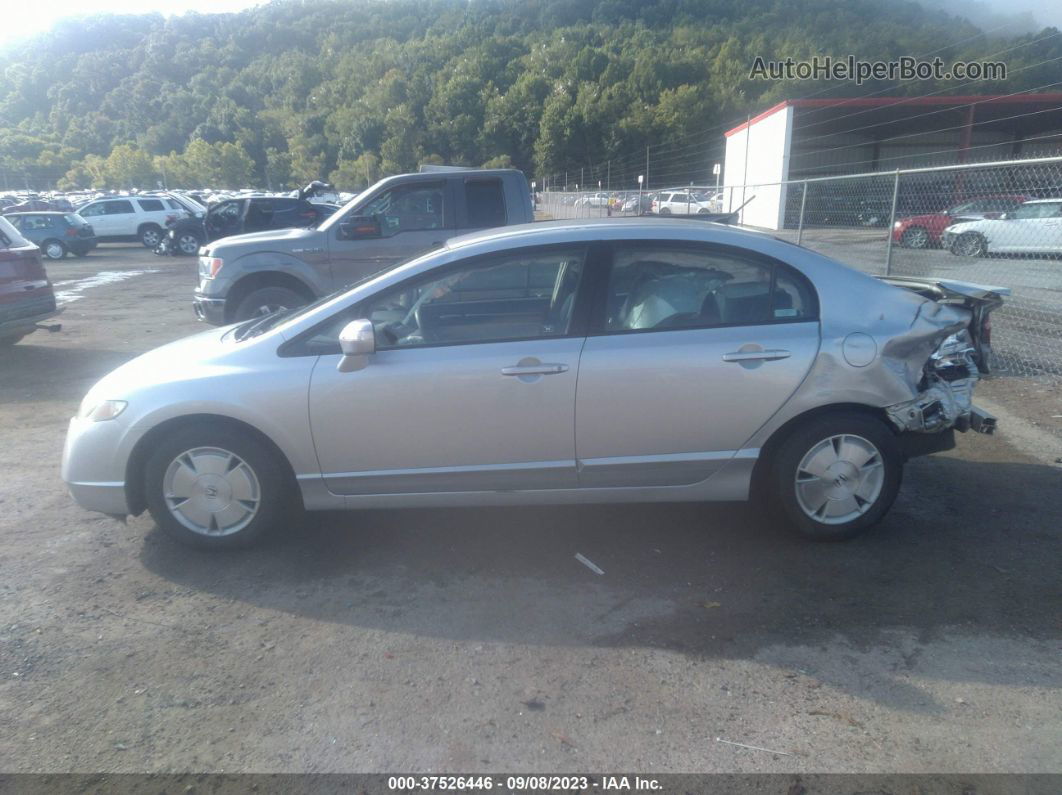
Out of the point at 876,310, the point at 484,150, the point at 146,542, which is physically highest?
the point at 484,150

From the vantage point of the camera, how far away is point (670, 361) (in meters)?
3.86

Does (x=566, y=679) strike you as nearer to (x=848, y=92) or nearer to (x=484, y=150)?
(x=848, y=92)

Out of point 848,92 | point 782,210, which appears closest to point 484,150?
point 848,92

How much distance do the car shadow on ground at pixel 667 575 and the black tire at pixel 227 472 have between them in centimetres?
12

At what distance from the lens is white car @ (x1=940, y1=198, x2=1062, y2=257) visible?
7652 millimetres

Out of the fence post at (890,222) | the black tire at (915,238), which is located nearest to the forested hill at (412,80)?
the black tire at (915,238)

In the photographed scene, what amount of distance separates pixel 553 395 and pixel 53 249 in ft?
83.4

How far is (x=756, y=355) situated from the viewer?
3.89 metres

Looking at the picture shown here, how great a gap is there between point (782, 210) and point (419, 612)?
11218mm

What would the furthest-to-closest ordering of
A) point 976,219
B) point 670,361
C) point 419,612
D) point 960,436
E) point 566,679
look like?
point 976,219 → point 960,436 → point 670,361 → point 419,612 → point 566,679

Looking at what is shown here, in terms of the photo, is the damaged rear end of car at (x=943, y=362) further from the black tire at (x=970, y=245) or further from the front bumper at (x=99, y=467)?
the black tire at (x=970, y=245)

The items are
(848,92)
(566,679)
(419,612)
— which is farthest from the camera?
(848,92)

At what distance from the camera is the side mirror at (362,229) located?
8711 mm

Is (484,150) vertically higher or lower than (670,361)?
higher
